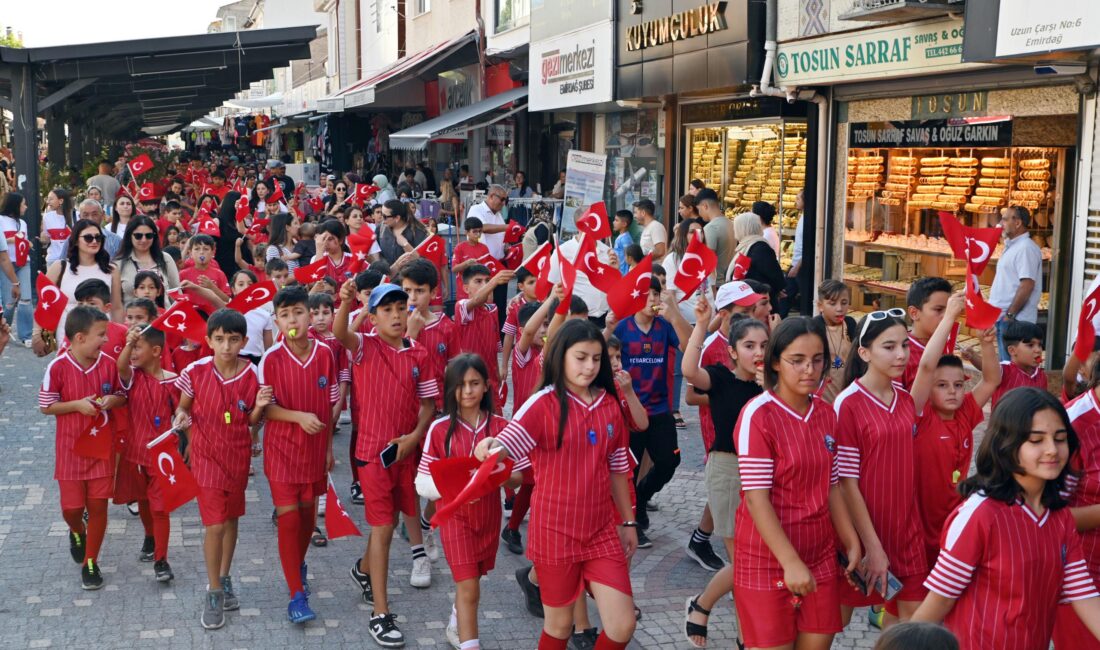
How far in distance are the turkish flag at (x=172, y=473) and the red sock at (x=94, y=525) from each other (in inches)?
23.3

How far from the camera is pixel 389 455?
19.2 ft

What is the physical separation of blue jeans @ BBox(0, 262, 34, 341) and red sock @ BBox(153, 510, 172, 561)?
25.9 feet

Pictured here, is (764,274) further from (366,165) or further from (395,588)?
(366,165)

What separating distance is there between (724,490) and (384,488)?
5.50 feet

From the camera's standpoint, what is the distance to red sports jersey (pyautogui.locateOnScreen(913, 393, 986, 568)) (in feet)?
16.2

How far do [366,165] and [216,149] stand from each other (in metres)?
27.4

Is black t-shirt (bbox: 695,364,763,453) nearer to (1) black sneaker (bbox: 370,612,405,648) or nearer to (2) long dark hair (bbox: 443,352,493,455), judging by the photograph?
(2) long dark hair (bbox: 443,352,493,455)

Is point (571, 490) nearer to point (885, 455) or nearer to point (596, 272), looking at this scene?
point (885, 455)

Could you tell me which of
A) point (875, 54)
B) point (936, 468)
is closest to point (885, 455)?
point (936, 468)

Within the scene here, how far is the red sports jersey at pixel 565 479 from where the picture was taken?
15.3ft

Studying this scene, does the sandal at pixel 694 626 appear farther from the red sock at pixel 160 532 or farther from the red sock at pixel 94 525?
the red sock at pixel 94 525

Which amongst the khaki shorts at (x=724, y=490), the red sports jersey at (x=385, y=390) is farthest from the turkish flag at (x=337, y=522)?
the khaki shorts at (x=724, y=490)

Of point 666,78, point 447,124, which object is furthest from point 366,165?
point 666,78

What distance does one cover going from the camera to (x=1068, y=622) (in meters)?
4.08
